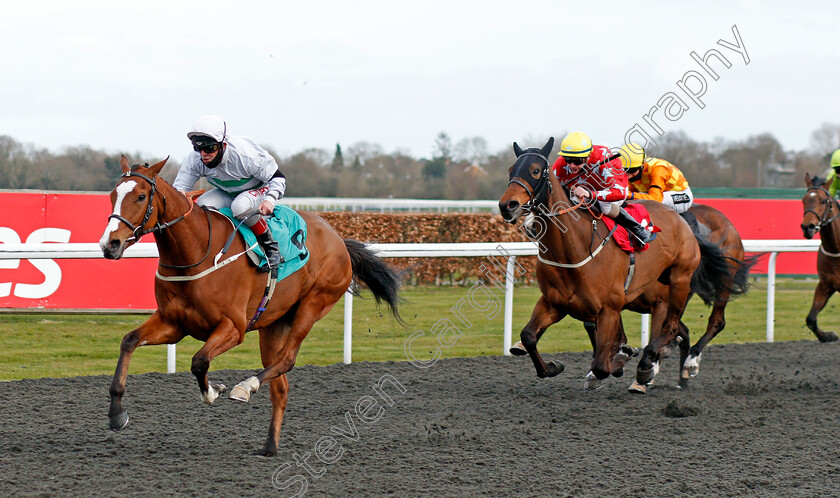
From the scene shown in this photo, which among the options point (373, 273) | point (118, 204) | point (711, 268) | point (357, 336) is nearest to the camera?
point (118, 204)

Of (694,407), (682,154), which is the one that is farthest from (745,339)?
(682,154)

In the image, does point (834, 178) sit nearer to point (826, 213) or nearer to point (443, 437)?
point (826, 213)

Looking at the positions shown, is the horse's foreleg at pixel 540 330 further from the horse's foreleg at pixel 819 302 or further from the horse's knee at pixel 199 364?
the horse's foreleg at pixel 819 302

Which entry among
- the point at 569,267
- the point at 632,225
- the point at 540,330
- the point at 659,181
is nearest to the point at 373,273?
the point at 540,330

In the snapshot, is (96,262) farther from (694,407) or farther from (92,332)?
(694,407)

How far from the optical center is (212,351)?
367cm

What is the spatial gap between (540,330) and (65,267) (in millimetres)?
4989

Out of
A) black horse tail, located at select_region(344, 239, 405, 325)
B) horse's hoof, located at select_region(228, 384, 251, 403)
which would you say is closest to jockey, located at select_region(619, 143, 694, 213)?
black horse tail, located at select_region(344, 239, 405, 325)

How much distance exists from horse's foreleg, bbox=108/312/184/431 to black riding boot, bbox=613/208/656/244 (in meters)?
2.78

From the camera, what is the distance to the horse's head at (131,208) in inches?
130

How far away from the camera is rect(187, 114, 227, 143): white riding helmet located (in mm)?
3854

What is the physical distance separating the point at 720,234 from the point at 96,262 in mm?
5621

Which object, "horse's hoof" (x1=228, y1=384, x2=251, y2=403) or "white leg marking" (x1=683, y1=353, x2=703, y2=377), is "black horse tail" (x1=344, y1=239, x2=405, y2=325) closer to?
"horse's hoof" (x1=228, y1=384, x2=251, y2=403)

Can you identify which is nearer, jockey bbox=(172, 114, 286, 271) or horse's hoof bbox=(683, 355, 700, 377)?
jockey bbox=(172, 114, 286, 271)
